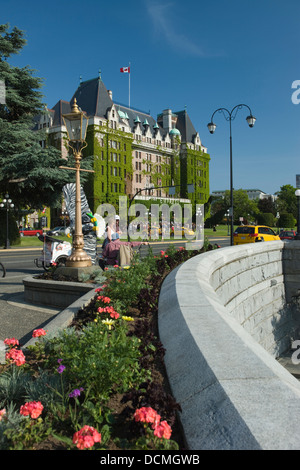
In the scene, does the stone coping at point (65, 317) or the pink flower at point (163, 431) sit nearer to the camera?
the pink flower at point (163, 431)

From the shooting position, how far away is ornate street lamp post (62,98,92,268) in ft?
28.1

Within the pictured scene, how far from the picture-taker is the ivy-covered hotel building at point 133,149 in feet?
199

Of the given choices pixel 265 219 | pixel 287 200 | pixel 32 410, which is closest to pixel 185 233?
pixel 265 219

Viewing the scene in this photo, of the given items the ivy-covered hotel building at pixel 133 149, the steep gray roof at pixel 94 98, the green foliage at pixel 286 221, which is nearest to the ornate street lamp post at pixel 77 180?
the ivy-covered hotel building at pixel 133 149

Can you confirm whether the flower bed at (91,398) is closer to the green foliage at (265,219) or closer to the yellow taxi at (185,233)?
the yellow taxi at (185,233)

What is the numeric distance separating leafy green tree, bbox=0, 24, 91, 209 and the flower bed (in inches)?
1080

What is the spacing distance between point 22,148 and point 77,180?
23.7 m

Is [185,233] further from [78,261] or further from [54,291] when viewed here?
[54,291]

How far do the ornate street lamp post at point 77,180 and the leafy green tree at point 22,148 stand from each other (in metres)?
20.6

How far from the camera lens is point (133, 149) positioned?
73.9 meters

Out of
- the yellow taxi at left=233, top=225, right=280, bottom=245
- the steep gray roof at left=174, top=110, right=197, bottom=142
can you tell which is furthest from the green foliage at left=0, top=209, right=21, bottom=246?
the steep gray roof at left=174, top=110, right=197, bottom=142

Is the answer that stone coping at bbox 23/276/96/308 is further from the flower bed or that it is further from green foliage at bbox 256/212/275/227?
green foliage at bbox 256/212/275/227

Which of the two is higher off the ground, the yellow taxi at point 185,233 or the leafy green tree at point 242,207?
the leafy green tree at point 242,207

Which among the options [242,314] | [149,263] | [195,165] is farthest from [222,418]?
[195,165]
